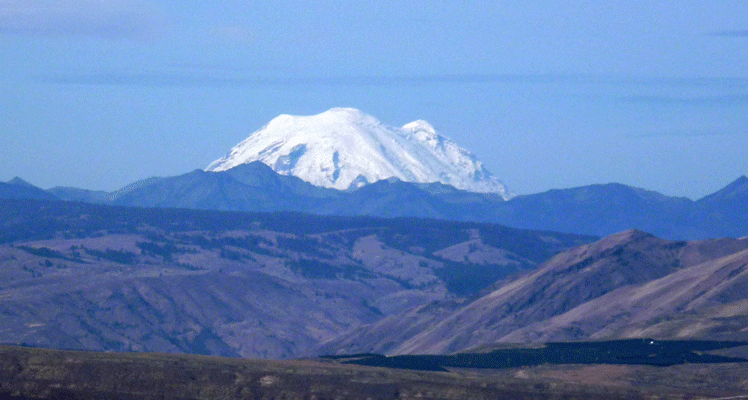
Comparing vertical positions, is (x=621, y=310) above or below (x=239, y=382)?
above

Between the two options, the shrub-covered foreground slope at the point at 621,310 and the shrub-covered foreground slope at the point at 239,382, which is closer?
the shrub-covered foreground slope at the point at 239,382

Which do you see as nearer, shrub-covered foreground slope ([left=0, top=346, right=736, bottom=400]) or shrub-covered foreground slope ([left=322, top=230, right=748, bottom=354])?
shrub-covered foreground slope ([left=0, top=346, right=736, bottom=400])

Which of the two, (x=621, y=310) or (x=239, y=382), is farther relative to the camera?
(x=621, y=310)

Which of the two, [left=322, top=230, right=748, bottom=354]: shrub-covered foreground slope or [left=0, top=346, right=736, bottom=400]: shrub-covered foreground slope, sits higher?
[left=322, top=230, right=748, bottom=354]: shrub-covered foreground slope

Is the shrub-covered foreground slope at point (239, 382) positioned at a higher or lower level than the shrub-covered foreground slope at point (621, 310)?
lower

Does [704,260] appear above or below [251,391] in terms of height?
above

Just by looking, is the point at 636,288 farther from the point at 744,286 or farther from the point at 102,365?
the point at 102,365

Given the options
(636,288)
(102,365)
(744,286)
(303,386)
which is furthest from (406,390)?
(636,288)

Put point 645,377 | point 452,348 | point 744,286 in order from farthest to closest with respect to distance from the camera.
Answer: point 452,348, point 744,286, point 645,377
